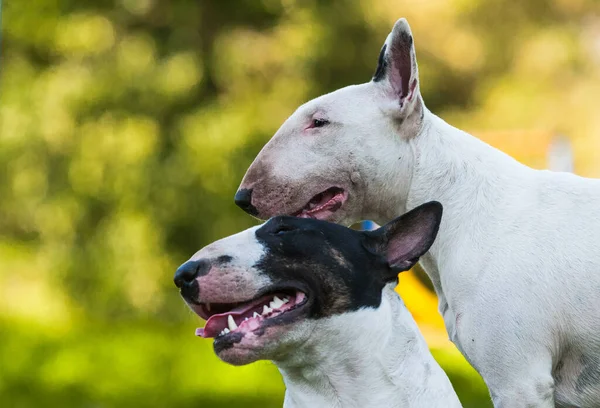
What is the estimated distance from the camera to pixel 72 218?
1359 centimetres

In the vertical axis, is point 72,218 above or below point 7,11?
below

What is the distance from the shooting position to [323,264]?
3.18m

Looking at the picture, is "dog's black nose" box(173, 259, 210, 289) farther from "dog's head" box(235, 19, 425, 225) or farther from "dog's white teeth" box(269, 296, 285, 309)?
"dog's head" box(235, 19, 425, 225)

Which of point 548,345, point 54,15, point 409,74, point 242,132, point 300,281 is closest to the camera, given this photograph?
point 300,281

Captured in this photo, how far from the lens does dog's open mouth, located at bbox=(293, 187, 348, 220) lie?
3.87m

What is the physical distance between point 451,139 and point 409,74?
30cm

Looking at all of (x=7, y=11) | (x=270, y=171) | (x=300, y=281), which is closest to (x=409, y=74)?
(x=270, y=171)

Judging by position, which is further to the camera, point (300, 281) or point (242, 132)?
point (242, 132)

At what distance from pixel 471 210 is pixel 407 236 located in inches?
18.1

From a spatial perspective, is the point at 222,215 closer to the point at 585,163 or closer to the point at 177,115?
the point at 177,115

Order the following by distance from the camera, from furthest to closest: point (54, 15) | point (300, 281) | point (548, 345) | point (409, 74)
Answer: point (54, 15) → point (409, 74) → point (548, 345) → point (300, 281)

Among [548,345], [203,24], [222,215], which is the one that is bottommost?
[222,215]

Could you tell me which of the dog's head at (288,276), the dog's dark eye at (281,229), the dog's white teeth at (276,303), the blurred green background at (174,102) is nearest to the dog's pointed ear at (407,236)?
the dog's head at (288,276)

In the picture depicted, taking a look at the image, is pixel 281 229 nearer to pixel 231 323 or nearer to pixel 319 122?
pixel 231 323
